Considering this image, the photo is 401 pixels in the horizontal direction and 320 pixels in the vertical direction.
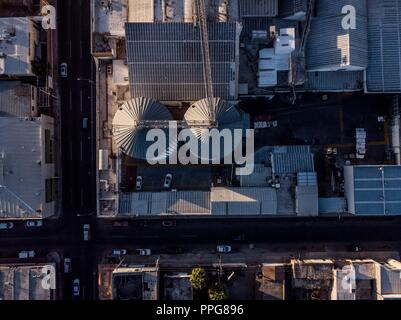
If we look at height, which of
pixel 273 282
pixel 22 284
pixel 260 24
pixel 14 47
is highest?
pixel 260 24

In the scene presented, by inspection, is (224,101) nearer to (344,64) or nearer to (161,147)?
(161,147)

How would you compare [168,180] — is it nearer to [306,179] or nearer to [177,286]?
[177,286]

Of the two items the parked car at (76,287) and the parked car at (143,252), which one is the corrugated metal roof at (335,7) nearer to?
the parked car at (143,252)

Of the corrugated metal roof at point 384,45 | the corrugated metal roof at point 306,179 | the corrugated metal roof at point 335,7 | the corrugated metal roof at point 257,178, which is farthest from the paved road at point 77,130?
the corrugated metal roof at point 384,45

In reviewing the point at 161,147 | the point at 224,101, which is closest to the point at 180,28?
the point at 224,101

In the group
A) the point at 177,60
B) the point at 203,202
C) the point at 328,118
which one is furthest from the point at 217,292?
the point at 177,60

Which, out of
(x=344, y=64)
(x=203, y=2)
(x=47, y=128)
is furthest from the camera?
(x=47, y=128)
